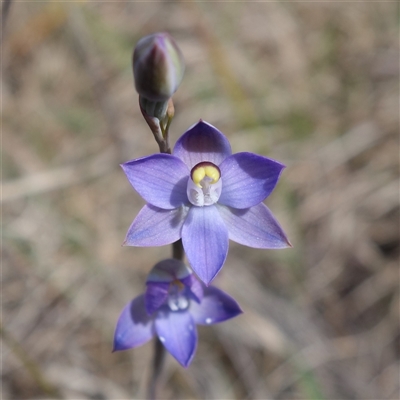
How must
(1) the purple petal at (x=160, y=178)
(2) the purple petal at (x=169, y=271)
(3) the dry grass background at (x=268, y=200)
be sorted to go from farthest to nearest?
(3) the dry grass background at (x=268, y=200) → (2) the purple petal at (x=169, y=271) → (1) the purple petal at (x=160, y=178)

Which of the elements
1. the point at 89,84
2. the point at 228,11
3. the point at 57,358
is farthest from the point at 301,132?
the point at 57,358

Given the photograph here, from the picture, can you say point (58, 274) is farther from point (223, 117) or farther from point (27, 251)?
point (223, 117)

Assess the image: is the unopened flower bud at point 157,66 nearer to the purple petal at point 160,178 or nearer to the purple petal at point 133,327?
the purple petal at point 160,178

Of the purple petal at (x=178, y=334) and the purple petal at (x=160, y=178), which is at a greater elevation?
the purple petal at (x=160, y=178)

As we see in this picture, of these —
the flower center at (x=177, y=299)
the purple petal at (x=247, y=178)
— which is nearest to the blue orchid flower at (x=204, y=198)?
the purple petal at (x=247, y=178)

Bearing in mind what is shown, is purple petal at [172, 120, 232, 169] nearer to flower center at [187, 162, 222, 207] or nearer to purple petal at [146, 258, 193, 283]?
flower center at [187, 162, 222, 207]
